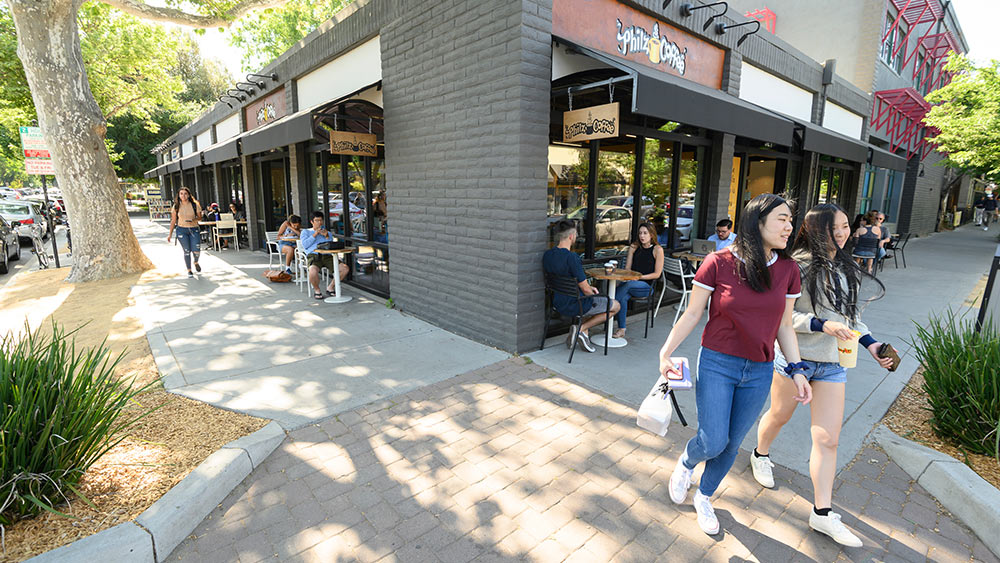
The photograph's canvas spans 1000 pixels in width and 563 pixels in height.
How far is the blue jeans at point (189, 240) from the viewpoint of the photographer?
9359 mm

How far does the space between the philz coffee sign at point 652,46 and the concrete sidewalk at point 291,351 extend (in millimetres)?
4223

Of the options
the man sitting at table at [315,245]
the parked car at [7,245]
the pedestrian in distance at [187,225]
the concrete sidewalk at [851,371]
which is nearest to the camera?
the concrete sidewalk at [851,371]

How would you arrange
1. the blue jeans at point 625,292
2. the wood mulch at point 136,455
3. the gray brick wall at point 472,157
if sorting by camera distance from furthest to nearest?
the blue jeans at point 625,292
the gray brick wall at point 472,157
the wood mulch at point 136,455

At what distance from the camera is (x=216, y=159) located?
11.2 metres

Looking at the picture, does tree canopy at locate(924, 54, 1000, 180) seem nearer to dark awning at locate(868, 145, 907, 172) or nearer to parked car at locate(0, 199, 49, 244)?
dark awning at locate(868, 145, 907, 172)

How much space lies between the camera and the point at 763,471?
9.76 ft

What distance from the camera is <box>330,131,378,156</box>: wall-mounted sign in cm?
655

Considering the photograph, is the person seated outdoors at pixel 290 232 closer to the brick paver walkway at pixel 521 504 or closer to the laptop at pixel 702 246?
the brick paver walkway at pixel 521 504

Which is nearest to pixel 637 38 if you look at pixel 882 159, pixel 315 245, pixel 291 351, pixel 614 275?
pixel 614 275

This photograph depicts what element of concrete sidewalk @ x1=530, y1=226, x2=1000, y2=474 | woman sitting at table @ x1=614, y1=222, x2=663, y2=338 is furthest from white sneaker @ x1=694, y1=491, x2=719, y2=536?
woman sitting at table @ x1=614, y1=222, x2=663, y2=338

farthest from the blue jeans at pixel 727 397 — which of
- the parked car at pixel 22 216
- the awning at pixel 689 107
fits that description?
the parked car at pixel 22 216

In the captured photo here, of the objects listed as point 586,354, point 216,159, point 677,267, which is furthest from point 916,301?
point 216,159

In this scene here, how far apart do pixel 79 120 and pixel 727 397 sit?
11.3 meters

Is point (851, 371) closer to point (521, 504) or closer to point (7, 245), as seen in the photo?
point (521, 504)
